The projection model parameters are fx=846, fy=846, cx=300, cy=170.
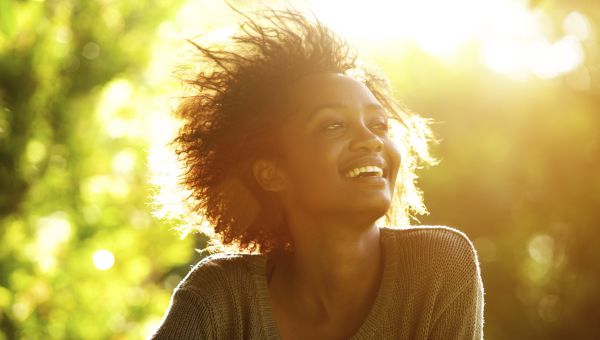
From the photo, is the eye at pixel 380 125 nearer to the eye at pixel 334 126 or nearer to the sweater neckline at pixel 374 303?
the eye at pixel 334 126

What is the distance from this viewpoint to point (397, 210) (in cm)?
296

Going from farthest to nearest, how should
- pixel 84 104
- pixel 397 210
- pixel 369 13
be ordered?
pixel 369 13
pixel 84 104
pixel 397 210

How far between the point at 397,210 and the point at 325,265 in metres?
0.58

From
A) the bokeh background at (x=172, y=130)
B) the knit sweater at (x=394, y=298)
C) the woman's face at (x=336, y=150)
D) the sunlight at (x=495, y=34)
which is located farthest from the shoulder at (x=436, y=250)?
the sunlight at (x=495, y=34)

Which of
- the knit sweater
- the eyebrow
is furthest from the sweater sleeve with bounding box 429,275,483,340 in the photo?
the eyebrow

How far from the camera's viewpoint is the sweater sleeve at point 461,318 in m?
2.37

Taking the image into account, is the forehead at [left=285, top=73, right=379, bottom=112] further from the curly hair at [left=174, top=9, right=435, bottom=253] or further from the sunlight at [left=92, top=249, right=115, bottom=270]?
the sunlight at [left=92, top=249, right=115, bottom=270]

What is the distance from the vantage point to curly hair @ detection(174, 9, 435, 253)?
261cm

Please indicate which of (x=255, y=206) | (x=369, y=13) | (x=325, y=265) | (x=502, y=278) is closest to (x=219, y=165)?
(x=255, y=206)

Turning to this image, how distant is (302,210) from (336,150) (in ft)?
0.79

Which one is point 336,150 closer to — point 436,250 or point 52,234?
point 436,250

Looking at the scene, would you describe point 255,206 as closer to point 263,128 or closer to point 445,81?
point 263,128

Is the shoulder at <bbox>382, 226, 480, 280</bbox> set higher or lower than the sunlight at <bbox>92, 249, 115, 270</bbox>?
lower

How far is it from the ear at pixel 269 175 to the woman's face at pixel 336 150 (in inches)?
Result: 1.0
